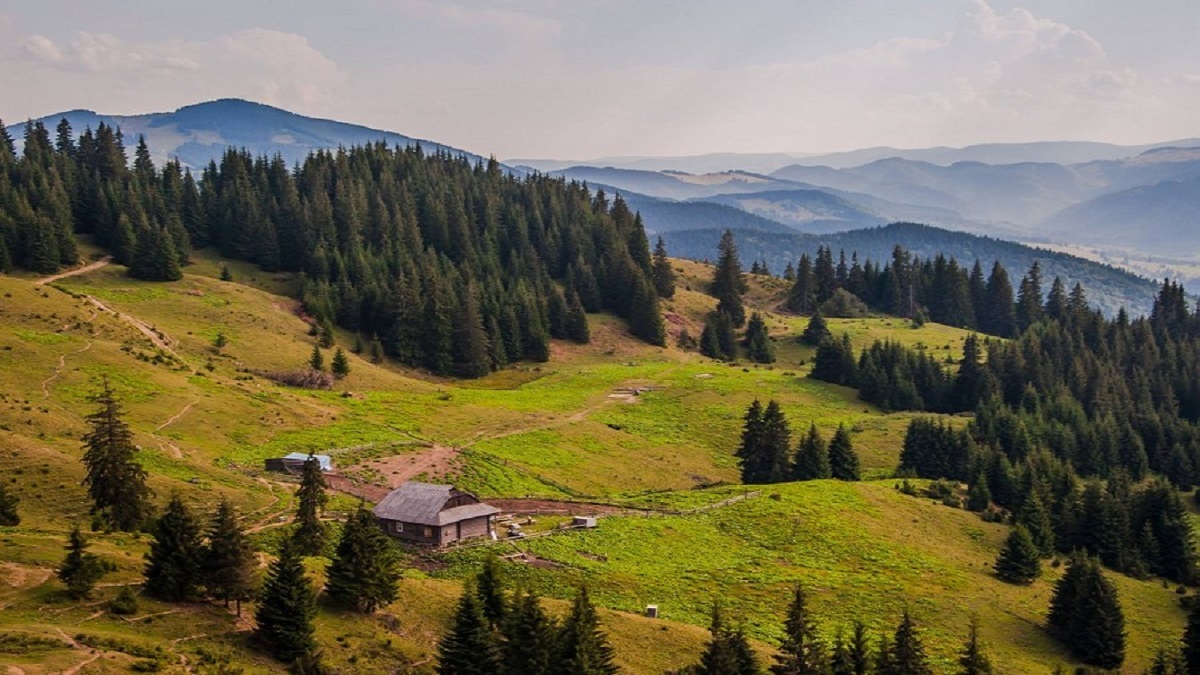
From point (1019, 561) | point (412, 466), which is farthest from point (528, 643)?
point (1019, 561)

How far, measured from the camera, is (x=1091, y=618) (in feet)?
206

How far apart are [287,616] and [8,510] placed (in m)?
22.3

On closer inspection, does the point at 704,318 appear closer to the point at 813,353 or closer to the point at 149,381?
the point at 813,353

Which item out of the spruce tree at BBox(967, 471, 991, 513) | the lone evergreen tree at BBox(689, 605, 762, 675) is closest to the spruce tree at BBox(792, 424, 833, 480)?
the spruce tree at BBox(967, 471, 991, 513)

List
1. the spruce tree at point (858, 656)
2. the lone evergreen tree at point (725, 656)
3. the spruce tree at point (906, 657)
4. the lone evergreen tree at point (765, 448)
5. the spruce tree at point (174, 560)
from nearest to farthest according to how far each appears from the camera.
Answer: the lone evergreen tree at point (725, 656), the spruce tree at point (174, 560), the spruce tree at point (858, 656), the spruce tree at point (906, 657), the lone evergreen tree at point (765, 448)

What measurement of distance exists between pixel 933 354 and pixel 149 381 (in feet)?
430

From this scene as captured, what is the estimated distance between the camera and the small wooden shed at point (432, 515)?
61.8 metres

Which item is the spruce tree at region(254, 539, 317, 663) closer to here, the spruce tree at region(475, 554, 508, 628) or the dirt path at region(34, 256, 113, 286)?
the spruce tree at region(475, 554, 508, 628)

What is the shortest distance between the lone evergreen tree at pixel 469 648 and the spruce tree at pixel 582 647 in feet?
11.7

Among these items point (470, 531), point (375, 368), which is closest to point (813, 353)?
point (375, 368)

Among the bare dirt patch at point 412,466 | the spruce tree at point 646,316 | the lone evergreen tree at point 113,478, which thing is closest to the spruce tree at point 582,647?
the lone evergreen tree at point 113,478

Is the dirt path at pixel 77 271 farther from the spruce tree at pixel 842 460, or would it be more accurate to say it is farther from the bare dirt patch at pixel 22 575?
the spruce tree at pixel 842 460

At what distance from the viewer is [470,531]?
6397cm

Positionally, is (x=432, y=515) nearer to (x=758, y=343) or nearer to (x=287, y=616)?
(x=287, y=616)
